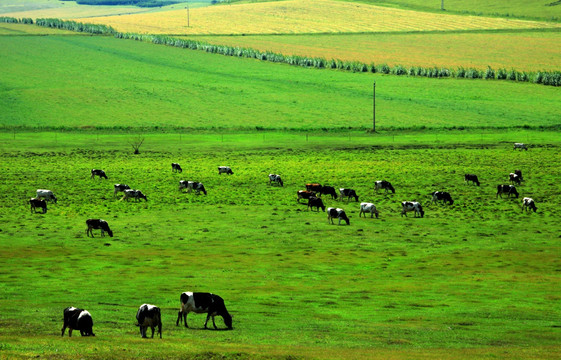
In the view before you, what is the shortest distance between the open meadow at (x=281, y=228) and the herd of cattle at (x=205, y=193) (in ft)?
1.56

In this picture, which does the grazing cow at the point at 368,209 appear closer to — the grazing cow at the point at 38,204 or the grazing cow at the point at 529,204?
the grazing cow at the point at 529,204

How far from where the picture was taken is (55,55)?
500 ft

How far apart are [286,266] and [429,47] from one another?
143 metres

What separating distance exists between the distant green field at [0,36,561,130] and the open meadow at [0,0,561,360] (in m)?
0.71

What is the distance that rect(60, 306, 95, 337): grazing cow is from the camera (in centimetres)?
2128

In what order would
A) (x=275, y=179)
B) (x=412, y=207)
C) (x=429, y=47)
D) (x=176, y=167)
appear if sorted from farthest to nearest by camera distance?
1. (x=429, y=47)
2. (x=176, y=167)
3. (x=275, y=179)
4. (x=412, y=207)

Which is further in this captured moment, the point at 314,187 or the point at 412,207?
the point at 314,187

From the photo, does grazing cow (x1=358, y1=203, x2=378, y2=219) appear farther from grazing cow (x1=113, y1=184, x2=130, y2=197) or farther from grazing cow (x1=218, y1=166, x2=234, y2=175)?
grazing cow (x1=218, y1=166, x2=234, y2=175)

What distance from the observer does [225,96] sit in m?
124

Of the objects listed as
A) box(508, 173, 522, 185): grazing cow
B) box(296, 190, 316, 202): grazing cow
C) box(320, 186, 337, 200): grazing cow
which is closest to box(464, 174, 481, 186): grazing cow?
box(508, 173, 522, 185): grazing cow

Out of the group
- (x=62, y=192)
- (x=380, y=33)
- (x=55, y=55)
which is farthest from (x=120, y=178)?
(x=380, y=33)

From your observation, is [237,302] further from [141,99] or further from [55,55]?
[55,55]

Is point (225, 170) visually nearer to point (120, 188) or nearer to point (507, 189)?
point (120, 188)

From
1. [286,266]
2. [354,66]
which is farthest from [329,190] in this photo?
[354,66]
